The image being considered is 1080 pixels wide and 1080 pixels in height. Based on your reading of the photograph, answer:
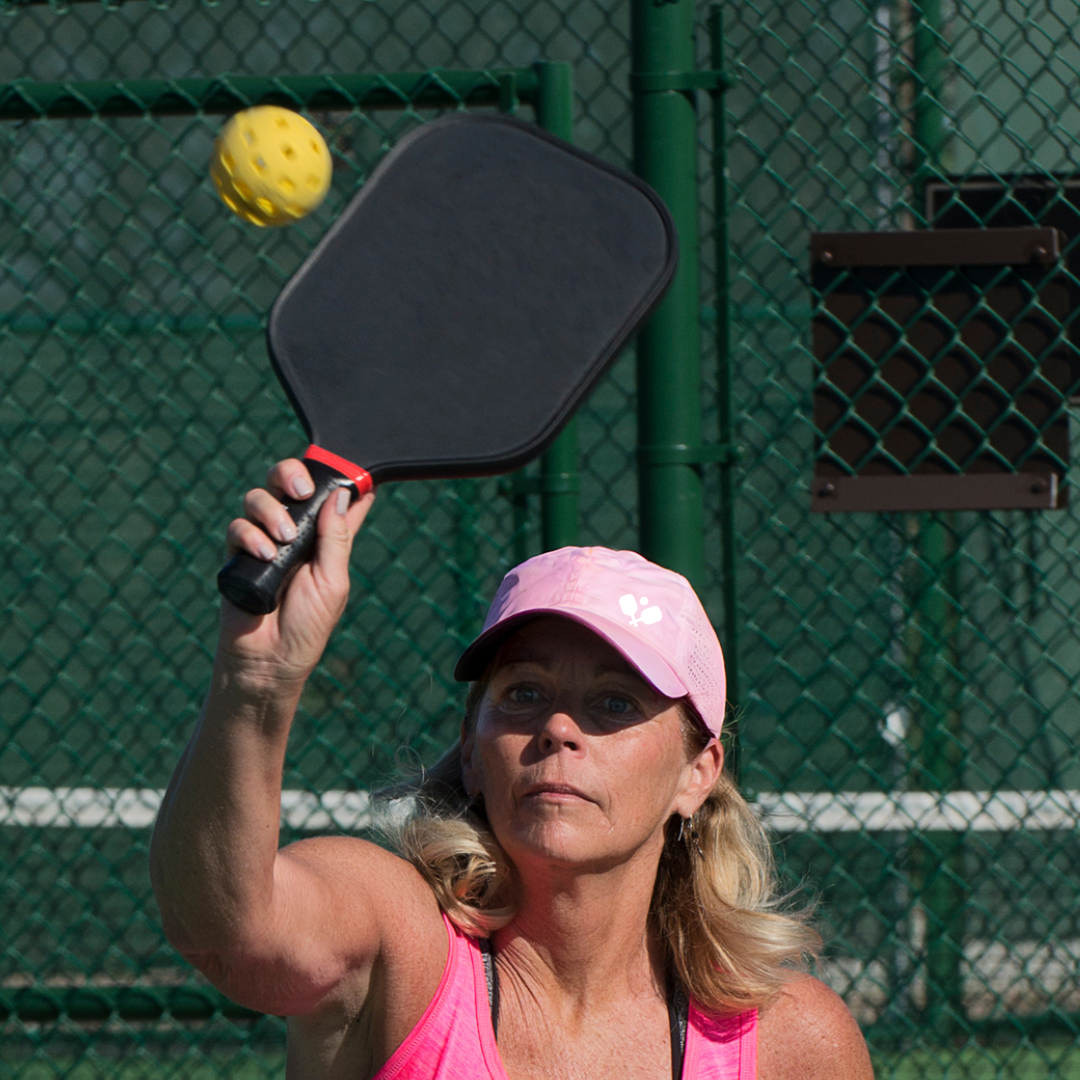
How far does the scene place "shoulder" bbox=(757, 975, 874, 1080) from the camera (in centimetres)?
193

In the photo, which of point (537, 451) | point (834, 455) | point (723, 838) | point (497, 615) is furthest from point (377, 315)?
point (834, 455)

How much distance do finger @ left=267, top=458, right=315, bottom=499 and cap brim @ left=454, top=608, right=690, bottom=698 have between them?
59 cm

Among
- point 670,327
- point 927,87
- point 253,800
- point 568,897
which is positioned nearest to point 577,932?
point 568,897

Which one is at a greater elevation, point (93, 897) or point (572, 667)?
point (572, 667)

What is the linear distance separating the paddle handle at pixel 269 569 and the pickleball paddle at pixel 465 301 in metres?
0.10

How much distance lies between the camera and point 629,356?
14.0 ft

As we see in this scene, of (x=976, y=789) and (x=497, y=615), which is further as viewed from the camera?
(x=976, y=789)

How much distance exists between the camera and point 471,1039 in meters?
1.73

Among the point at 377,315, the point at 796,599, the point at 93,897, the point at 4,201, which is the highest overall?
the point at 377,315

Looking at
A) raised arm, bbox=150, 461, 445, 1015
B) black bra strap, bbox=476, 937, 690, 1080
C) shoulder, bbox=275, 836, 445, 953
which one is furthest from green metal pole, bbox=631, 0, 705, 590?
raised arm, bbox=150, 461, 445, 1015

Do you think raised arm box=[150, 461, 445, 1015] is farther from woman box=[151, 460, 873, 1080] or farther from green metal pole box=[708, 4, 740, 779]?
green metal pole box=[708, 4, 740, 779]

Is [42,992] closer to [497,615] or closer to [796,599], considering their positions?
[497,615]

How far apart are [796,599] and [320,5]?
232 cm

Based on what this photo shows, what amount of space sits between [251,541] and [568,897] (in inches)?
33.7
